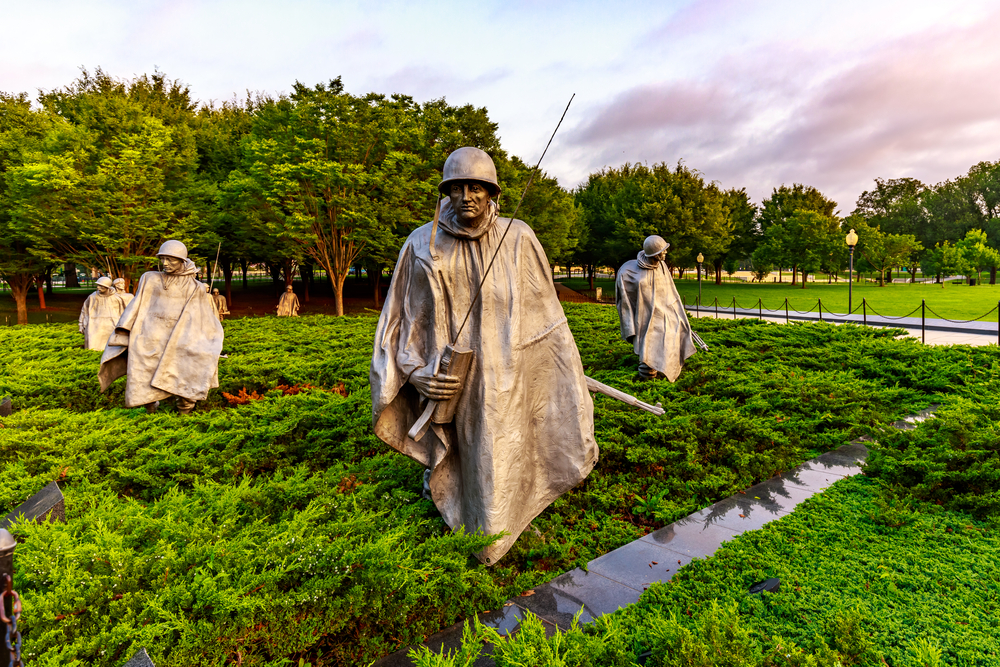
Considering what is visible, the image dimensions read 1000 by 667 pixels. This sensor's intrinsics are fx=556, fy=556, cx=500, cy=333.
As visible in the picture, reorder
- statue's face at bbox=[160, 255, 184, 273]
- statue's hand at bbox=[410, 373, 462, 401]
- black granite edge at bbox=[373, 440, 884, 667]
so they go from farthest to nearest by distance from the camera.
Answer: statue's face at bbox=[160, 255, 184, 273], statue's hand at bbox=[410, 373, 462, 401], black granite edge at bbox=[373, 440, 884, 667]

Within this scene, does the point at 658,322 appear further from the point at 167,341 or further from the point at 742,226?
the point at 742,226

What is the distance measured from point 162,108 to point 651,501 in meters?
31.7

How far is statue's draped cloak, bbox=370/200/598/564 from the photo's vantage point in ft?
11.9

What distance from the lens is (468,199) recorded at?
357 centimetres

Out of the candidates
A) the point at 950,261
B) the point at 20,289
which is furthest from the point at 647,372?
the point at 950,261

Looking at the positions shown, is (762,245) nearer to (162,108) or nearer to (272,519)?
(162,108)

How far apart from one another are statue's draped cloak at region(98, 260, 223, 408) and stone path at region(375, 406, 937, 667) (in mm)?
6226

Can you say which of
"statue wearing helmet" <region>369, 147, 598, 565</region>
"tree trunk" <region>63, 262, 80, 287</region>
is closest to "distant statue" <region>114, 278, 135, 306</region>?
"statue wearing helmet" <region>369, 147, 598, 565</region>

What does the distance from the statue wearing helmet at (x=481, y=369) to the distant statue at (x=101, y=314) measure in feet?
43.9

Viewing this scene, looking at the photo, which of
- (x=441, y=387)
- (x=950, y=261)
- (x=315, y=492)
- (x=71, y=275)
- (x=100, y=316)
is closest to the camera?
(x=441, y=387)

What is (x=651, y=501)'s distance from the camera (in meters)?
4.99

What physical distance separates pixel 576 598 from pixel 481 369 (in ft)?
5.18

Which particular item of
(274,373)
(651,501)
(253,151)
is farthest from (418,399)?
(253,151)

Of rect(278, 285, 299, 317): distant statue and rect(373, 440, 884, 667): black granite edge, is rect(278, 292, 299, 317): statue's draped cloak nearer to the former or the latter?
rect(278, 285, 299, 317): distant statue
